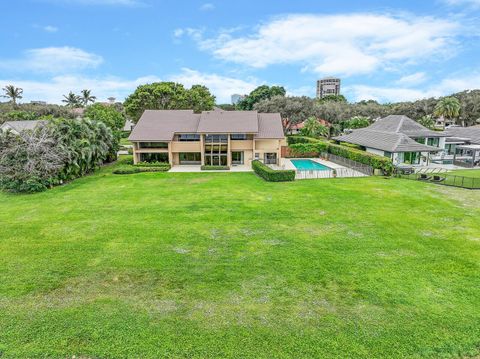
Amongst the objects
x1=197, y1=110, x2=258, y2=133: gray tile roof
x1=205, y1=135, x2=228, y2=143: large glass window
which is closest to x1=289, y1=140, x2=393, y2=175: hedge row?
x1=197, y1=110, x2=258, y2=133: gray tile roof

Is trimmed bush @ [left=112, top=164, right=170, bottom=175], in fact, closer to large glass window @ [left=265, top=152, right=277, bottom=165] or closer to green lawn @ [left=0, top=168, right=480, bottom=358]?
green lawn @ [left=0, top=168, right=480, bottom=358]

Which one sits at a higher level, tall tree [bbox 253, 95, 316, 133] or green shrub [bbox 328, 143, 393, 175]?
tall tree [bbox 253, 95, 316, 133]

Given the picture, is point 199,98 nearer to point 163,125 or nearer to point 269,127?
point 163,125

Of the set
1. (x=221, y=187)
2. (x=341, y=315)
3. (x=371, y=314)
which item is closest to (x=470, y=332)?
(x=371, y=314)

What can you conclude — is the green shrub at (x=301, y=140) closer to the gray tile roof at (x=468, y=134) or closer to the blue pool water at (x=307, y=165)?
the blue pool water at (x=307, y=165)

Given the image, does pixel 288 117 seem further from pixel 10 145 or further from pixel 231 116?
pixel 10 145

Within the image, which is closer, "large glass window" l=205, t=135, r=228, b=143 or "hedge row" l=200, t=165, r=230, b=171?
"hedge row" l=200, t=165, r=230, b=171

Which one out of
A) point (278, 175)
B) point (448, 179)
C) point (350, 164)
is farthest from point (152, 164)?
point (448, 179)
